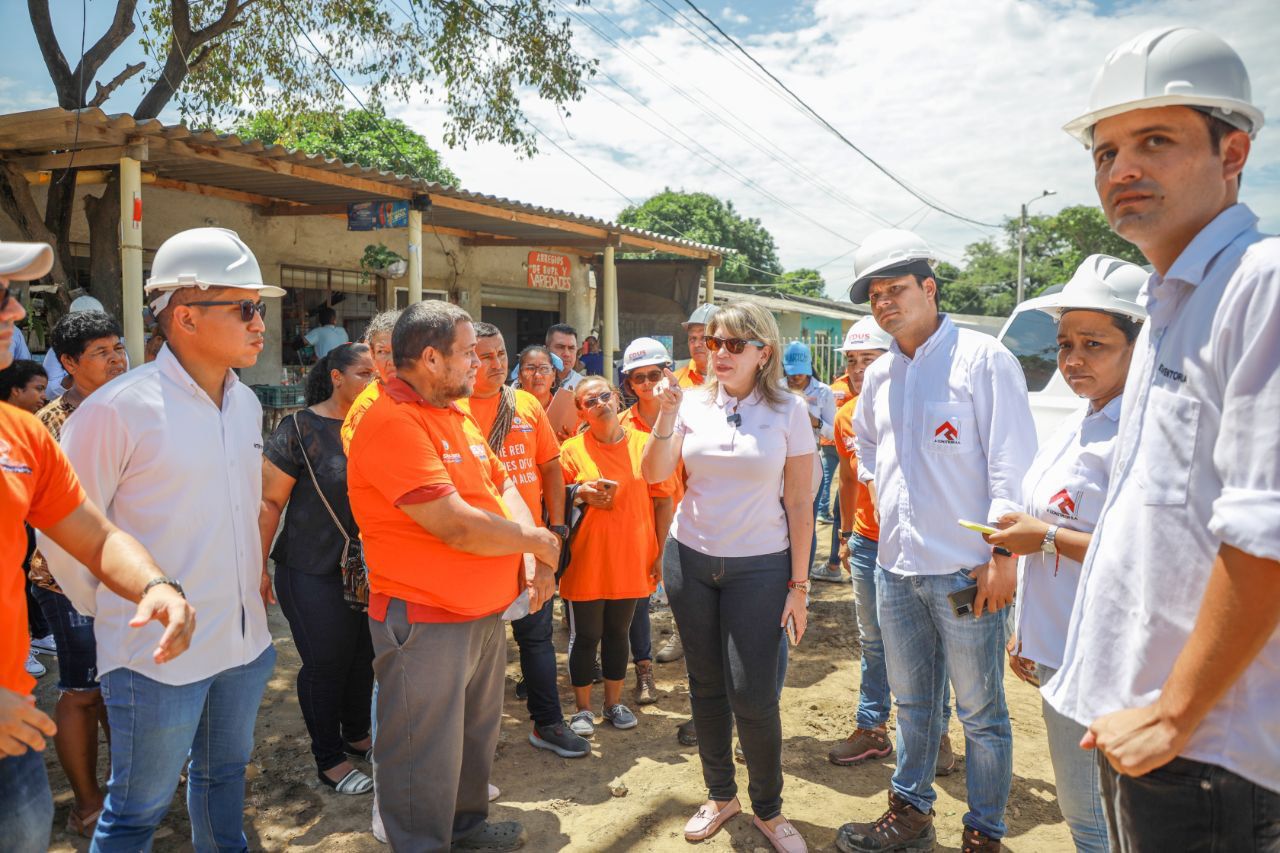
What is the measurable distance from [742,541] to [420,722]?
1.27m

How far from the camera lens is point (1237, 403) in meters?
1.19

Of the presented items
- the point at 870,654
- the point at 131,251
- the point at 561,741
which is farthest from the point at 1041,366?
the point at 131,251

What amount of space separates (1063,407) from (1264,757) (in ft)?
15.9

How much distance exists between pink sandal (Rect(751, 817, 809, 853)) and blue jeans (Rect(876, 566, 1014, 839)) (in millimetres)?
417

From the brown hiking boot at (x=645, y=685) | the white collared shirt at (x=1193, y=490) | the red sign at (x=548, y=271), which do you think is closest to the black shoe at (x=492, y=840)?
the brown hiking boot at (x=645, y=685)

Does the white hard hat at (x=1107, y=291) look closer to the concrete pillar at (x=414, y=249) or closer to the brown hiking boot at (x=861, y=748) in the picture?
the brown hiking boot at (x=861, y=748)

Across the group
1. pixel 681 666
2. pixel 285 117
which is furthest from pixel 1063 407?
pixel 285 117

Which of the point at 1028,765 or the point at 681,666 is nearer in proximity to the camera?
the point at 1028,765

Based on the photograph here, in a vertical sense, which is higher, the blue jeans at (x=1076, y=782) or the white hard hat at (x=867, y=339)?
the white hard hat at (x=867, y=339)

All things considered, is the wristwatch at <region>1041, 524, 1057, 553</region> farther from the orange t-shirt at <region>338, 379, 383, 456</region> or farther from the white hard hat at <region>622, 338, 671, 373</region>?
the orange t-shirt at <region>338, 379, 383, 456</region>

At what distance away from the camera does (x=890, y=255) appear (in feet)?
9.36

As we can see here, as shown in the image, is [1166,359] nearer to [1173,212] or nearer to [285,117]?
[1173,212]

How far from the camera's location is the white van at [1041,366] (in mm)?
5598

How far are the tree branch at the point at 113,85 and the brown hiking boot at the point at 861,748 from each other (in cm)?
959
